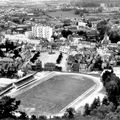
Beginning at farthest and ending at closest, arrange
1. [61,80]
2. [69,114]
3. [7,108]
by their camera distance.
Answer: [61,80], [69,114], [7,108]

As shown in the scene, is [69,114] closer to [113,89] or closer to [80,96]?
[80,96]

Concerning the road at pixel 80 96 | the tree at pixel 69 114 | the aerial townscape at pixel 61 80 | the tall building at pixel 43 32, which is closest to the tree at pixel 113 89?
the aerial townscape at pixel 61 80

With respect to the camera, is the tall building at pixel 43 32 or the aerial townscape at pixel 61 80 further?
the tall building at pixel 43 32

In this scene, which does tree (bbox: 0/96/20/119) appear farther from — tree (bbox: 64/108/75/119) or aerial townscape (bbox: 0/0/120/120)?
tree (bbox: 64/108/75/119)

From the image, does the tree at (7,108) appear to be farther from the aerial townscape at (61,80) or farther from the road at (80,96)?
the road at (80,96)

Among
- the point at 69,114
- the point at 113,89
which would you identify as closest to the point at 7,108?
the point at 69,114

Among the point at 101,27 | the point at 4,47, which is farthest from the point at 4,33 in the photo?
the point at 101,27

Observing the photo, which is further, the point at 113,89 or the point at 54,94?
the point at 54,94

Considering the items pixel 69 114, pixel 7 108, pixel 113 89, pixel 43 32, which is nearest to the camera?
pixel 7 108

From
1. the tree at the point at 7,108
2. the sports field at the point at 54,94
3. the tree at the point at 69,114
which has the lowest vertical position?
the sports field at the point at 54,94
